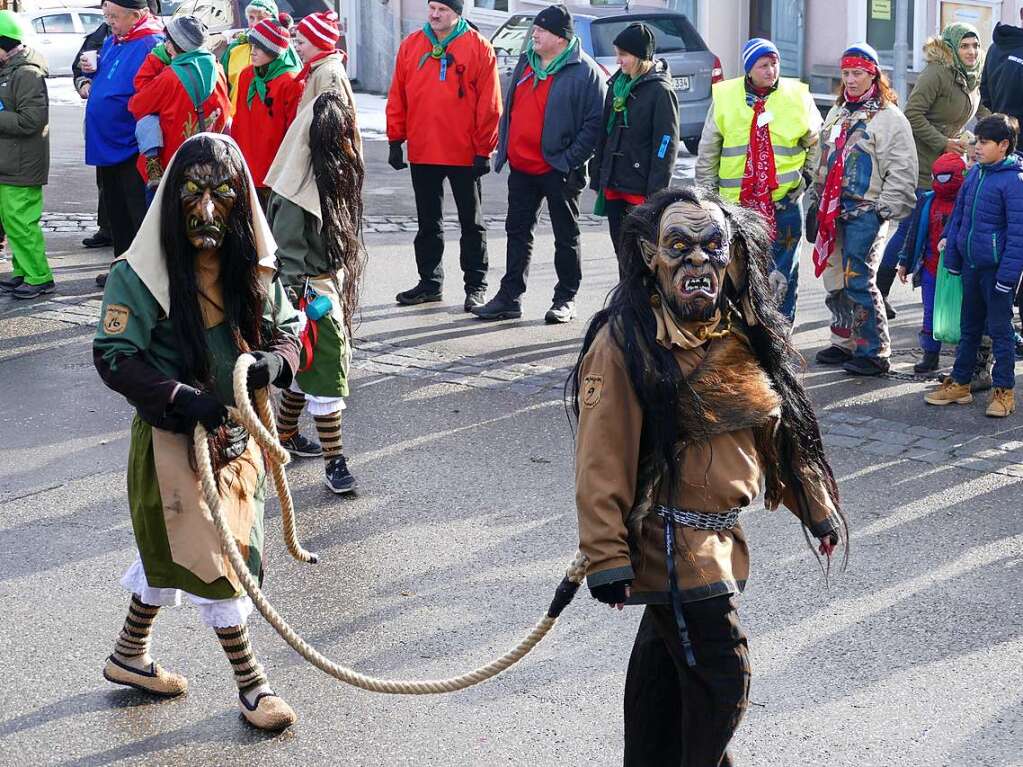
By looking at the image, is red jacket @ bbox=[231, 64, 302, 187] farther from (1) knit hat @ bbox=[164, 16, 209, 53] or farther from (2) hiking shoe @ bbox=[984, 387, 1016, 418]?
(2) hiking shoe @ bbox=[984, 387, 1016, 418]

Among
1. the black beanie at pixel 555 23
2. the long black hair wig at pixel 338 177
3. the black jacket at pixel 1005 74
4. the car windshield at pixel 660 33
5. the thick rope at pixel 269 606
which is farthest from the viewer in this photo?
the car windshield at pixel 660 33

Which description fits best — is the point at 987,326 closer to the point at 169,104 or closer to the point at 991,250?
the point at 991,250

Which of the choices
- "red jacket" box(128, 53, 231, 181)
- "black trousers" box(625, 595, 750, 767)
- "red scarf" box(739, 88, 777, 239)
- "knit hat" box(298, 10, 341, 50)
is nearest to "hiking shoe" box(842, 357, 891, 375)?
"red scarf" box(739, 88, 777, 239)

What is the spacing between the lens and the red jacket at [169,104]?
9516mm

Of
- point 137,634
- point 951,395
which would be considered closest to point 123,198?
point 951,395

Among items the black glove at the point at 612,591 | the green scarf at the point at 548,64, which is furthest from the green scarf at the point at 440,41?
the black glove at the point at 612,591

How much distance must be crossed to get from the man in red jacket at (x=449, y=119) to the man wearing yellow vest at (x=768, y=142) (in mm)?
1870

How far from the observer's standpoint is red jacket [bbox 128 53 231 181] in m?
9.52

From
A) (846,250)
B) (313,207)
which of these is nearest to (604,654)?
(313,207)

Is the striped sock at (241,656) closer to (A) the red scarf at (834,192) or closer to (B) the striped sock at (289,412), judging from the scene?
(B) the striped sock at (289,412)

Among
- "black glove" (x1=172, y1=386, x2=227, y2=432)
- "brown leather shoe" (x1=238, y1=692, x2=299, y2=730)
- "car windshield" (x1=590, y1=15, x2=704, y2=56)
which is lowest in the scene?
"brown leather shoe" (x1=238, y1=692, x2=299, y2=730)

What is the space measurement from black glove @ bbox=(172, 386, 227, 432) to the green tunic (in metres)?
0.15

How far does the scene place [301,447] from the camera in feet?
24.6

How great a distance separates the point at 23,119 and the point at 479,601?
240 inches
